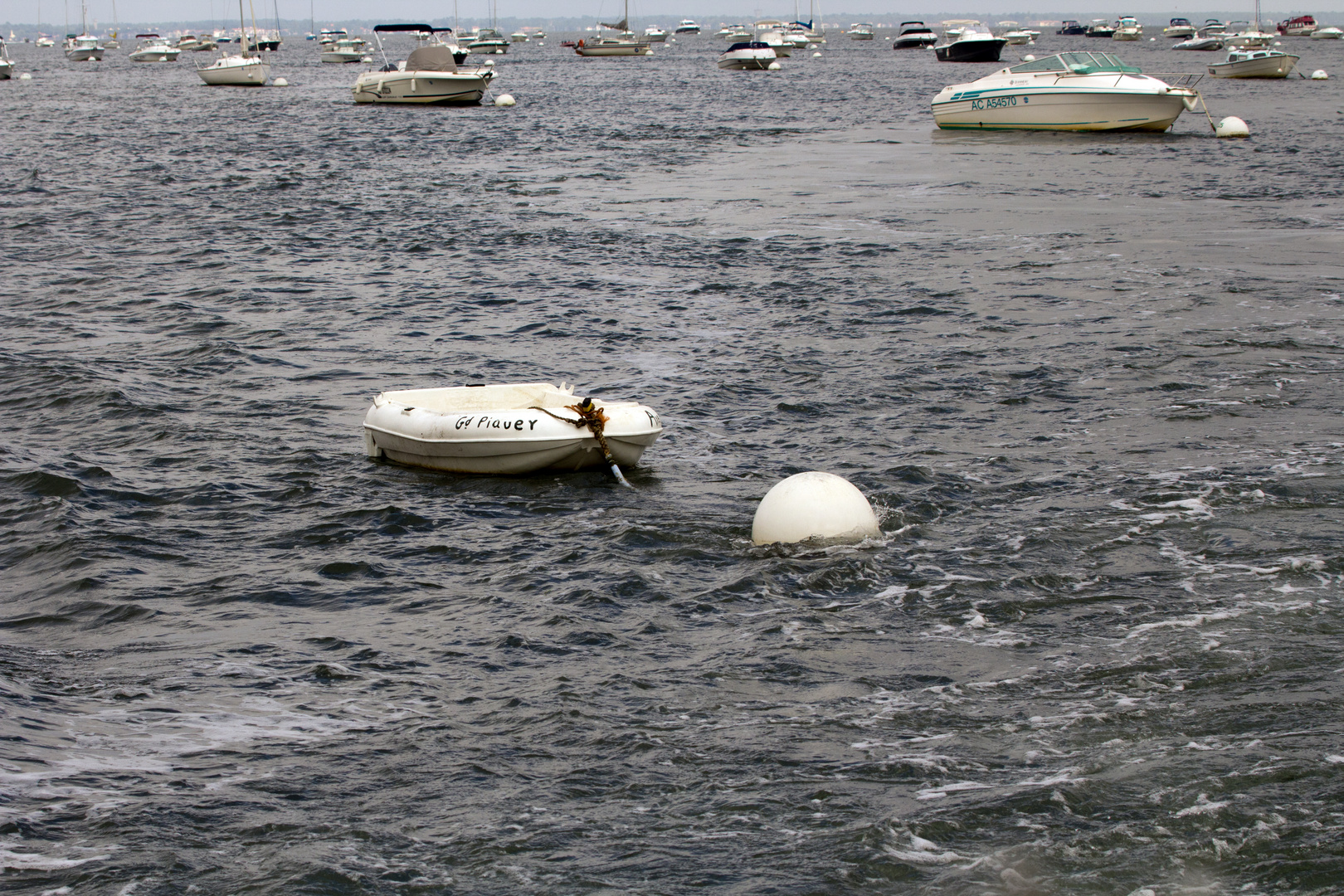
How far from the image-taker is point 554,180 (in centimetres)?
2927

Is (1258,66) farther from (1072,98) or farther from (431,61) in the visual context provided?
(431,61)

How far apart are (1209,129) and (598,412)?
30.8m

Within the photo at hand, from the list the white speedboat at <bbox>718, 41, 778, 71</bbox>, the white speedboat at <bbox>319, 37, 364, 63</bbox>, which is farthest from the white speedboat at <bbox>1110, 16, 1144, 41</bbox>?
the white speedboat at <bbox>319, 37, 364, 63</bbox>

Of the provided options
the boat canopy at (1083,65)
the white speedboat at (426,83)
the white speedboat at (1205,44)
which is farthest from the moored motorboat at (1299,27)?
the boat canopy at (1083,65)

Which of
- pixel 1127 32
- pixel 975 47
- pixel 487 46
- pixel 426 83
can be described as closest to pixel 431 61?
pixel 426 83

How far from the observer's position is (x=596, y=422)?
9.98 meters

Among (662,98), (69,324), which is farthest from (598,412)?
(662,98)

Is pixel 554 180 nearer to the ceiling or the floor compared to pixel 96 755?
nearer to the ceiling

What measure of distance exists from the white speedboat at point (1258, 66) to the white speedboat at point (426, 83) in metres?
34.4

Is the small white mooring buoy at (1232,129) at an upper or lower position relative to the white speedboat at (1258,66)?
lower

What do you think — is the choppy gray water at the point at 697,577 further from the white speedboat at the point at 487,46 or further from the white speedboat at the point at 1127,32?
the white speedboat at the point at 1127,32

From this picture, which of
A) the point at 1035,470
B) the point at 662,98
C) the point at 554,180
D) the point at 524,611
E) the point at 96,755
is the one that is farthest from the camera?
the point at 662,98

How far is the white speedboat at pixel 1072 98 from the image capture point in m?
32.6

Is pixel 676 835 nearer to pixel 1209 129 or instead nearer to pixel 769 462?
pixel 769 462
